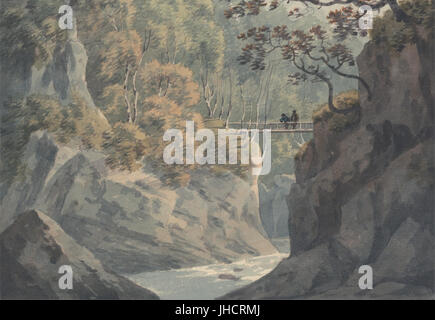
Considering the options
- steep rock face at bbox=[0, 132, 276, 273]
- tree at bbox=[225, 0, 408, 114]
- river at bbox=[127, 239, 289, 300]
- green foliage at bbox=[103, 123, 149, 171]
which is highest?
tree at bbox=[225, 0, 408, 114]

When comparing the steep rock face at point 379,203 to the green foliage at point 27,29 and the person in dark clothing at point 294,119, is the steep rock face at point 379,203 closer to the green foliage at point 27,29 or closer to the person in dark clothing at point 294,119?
the person in dark clothing at point 294,119

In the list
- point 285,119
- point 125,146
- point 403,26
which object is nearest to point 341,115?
point 285,119

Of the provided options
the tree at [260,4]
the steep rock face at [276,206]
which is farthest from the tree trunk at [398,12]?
the steep rock face at [276,206]

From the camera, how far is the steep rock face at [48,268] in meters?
9.71

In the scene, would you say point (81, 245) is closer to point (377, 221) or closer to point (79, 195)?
point (79, 195)

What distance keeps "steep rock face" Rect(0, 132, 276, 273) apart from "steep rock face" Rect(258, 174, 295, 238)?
7.8 inches

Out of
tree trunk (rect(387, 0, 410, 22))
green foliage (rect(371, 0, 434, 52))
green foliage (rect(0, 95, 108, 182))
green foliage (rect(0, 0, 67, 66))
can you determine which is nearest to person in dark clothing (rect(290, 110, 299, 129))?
green foliage (rect(371, 0, 434, 52))

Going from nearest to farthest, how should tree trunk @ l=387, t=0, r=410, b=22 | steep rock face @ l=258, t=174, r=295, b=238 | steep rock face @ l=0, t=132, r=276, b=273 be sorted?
tree trunk @ l=387, t=0, r=410, b=22 → steep rock face @ l=0, t=132, r=276, b=273 → steep rock face @ l=258, t=174, r=295, b=238

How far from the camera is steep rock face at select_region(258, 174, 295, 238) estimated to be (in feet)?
32.9

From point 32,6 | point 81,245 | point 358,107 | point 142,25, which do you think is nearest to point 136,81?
point 142,25

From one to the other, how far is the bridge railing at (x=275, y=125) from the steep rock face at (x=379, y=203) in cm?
62

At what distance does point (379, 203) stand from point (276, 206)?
162cm

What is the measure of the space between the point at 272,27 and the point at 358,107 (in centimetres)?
189

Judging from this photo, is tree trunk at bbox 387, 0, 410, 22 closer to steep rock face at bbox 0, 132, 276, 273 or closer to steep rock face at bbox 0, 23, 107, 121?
steep rock face at bbox 0, 132, 276, 273
